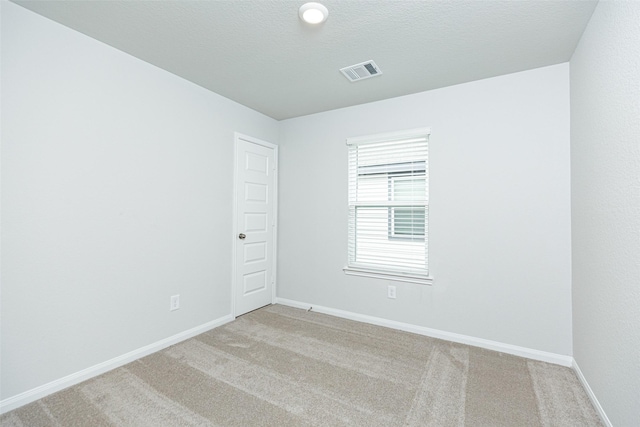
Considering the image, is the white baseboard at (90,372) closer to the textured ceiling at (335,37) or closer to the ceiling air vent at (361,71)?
the textured ceiling at (335,37)

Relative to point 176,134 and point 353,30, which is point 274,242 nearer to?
point 176,134

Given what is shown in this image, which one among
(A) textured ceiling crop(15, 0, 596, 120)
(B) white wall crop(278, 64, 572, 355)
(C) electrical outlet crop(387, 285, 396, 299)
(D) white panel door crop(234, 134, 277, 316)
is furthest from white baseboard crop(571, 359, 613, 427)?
(D) white panel door crop(234, 134, 277, 316)

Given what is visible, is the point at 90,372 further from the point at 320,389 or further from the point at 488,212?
the point at 488,212

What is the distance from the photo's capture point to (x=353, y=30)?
1.99 m

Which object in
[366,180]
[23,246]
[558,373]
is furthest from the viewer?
[366,180]

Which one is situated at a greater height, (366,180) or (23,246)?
(366,180)

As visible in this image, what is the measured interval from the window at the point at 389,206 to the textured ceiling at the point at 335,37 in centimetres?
65

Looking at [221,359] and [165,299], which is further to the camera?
[165,299]

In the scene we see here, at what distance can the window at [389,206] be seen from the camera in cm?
299

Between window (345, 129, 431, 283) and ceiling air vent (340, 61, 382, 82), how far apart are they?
2.38 feet

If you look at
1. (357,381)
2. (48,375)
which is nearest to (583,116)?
(357,381)

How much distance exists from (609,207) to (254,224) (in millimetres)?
3139

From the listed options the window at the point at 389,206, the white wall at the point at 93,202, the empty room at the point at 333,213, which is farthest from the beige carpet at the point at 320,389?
the window at the point at 389,206

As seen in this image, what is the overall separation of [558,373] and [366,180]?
7.76 feet
